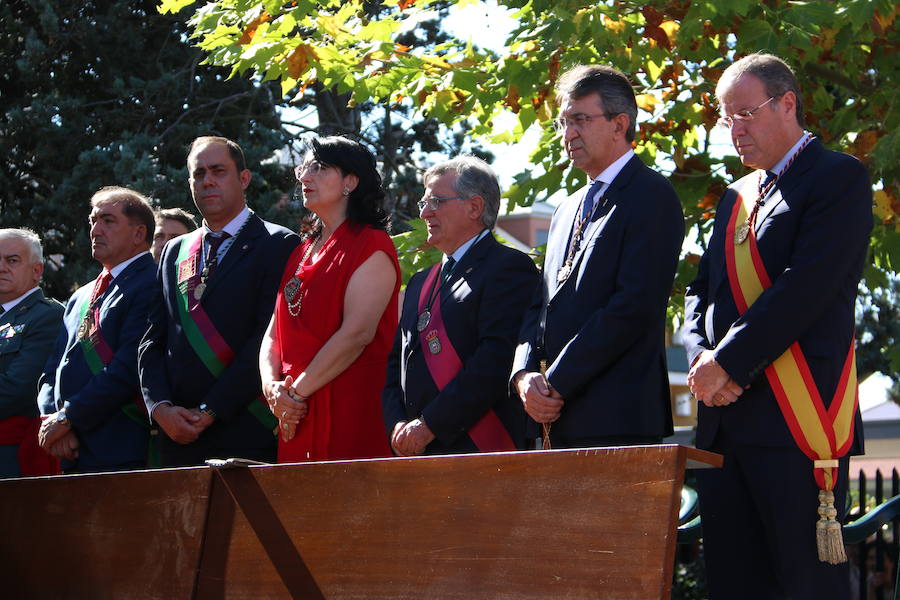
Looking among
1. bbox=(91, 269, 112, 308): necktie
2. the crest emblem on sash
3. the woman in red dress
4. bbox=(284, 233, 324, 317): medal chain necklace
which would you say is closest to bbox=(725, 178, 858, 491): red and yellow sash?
the woman in red dress

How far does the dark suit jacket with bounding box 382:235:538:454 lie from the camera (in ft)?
14.1

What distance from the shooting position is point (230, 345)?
500cm

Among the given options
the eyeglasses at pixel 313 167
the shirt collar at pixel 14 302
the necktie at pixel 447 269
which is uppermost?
the eyeglasses at pixel 313 167

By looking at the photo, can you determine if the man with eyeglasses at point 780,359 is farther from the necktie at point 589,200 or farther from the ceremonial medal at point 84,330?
A: the ceremonial medal at point 84,330

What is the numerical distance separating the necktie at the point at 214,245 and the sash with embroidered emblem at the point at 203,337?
67mm

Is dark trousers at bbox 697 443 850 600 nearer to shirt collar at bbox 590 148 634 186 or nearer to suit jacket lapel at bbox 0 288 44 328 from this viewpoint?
shirt collar at bbox 590 148 634 186

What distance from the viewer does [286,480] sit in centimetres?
322

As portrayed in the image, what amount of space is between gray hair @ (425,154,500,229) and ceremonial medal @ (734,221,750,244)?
128cm

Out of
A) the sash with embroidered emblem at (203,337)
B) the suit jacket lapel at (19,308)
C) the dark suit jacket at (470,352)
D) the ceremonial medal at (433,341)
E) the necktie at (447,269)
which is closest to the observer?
the dark suit jacket at (470,352)

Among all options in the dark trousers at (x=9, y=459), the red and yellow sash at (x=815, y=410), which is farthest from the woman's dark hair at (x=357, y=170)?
the dark trousers at (x=9, y=459)

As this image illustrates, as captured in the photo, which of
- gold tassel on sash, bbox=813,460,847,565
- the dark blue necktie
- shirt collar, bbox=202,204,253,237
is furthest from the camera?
shirt collar, bbox=202,204,253,237

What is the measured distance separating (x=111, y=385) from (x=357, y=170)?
1444mm

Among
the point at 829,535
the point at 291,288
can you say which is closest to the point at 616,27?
the point at 291,288

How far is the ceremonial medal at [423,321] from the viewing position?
457cm
